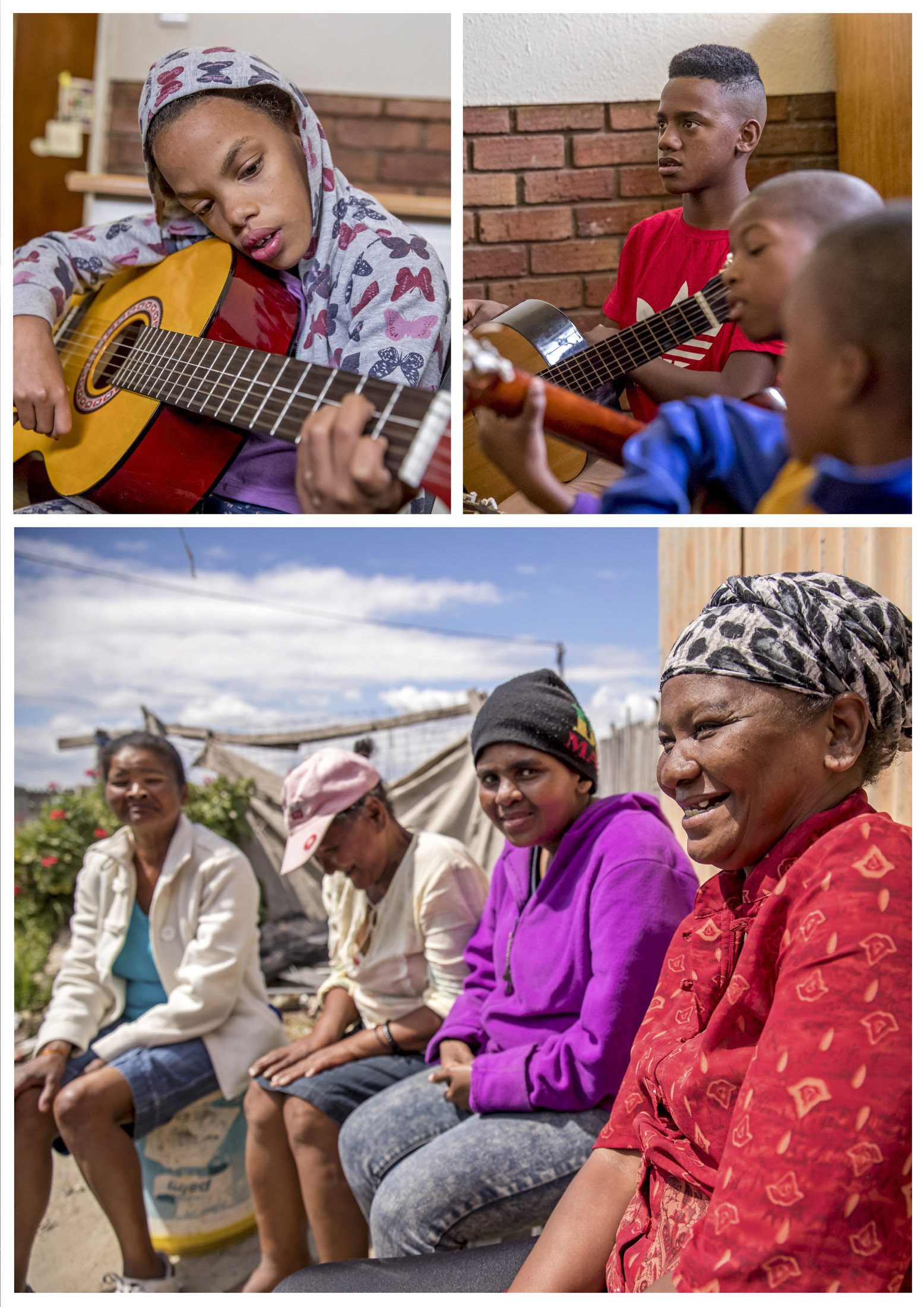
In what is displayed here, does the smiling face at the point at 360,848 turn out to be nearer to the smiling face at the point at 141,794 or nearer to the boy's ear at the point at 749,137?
the smiling face at the point at 141,794

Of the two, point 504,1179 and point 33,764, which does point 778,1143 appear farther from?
point 33,764

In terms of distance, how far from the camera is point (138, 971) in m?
2.30

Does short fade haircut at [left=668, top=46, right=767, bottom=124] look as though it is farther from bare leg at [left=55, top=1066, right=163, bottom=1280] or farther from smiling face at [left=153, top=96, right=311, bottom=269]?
bare leg at [left=55, top=1066, right=163, bottom=1280]

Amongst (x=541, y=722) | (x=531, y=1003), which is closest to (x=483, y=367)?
(x=541, y=722)

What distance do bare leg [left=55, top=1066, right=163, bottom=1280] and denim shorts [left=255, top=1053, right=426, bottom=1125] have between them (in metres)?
0.40

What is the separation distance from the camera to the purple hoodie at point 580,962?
53.3 inches

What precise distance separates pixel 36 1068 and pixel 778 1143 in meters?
1.88

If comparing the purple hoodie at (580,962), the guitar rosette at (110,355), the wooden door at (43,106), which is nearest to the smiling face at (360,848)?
the purple hoodie at (580,962)

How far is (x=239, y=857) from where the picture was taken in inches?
93.2

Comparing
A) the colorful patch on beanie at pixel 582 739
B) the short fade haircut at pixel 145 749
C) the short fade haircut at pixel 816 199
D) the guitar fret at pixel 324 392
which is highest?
the short fade haircut at pixel 816 199

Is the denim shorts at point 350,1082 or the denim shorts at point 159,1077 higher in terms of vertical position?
the denim shorts at point 350,1082

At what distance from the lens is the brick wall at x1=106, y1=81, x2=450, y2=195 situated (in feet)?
7.21

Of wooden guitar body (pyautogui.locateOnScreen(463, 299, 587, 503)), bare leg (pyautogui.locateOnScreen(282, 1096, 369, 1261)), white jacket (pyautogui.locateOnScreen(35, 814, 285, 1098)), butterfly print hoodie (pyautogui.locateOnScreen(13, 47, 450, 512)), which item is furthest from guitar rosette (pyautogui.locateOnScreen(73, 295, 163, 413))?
bare leg (pyautogui.locateOnScreen(282, 1096, 369, 1261))

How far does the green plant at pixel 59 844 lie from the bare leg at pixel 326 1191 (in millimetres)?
1846
